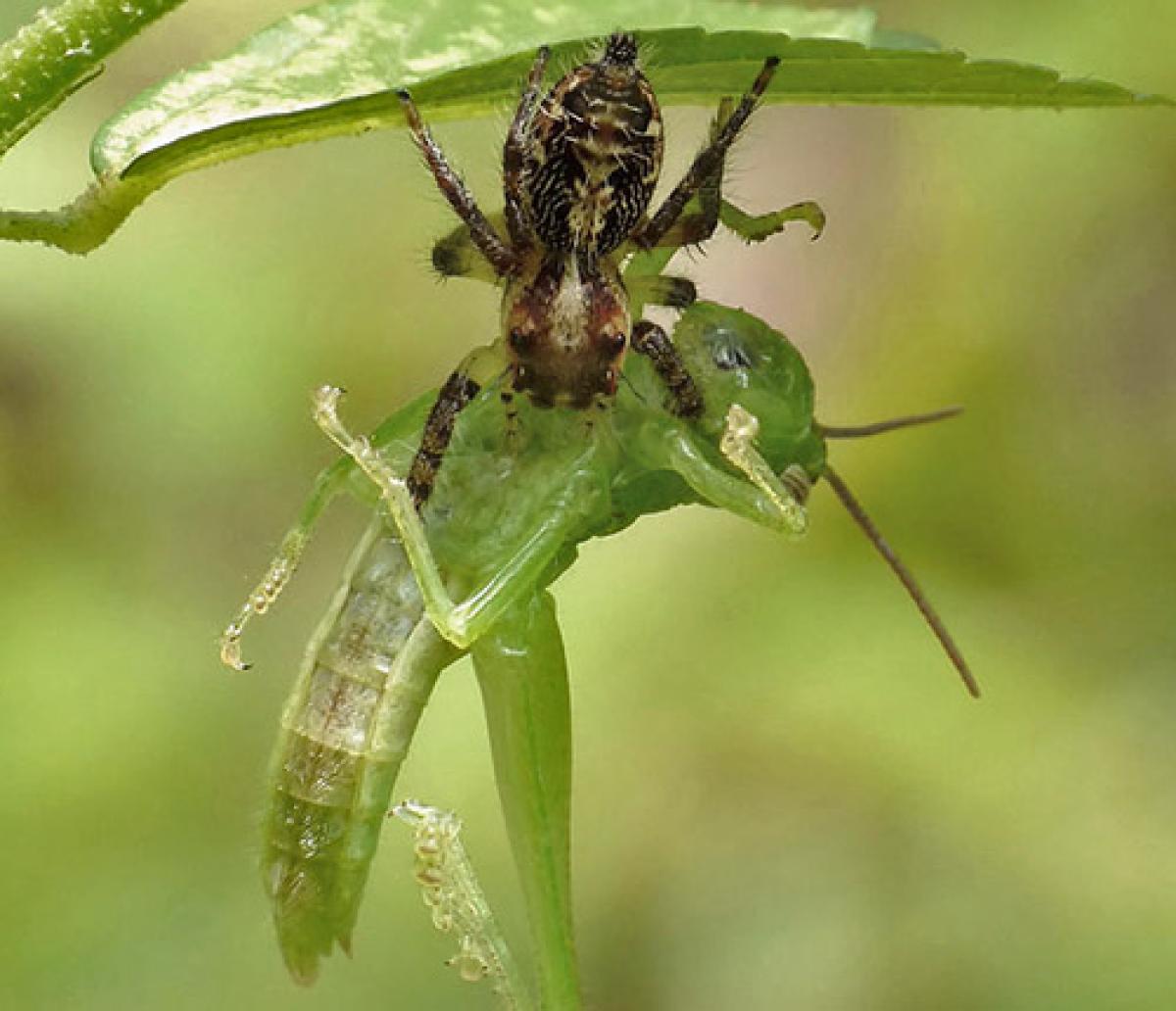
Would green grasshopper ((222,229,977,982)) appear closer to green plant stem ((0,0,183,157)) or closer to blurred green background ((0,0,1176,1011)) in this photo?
green plant stem ((0,0,183,157))

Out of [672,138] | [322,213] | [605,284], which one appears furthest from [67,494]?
[605,284]

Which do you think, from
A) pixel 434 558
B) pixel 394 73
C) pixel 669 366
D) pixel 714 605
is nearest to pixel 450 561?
pixel 434 558

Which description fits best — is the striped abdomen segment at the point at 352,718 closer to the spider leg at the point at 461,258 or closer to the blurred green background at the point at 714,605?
the spider leg at the point at 461,258

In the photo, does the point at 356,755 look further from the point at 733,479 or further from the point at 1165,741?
the point at 1165,741

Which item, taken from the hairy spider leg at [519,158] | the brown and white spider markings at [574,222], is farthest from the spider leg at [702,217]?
the hairy spider leg at [519,158]

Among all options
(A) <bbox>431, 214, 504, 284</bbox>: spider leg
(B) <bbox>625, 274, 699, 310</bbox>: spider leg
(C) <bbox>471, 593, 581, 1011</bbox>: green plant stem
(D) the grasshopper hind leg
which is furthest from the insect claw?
(B) <bbox>625, 274, 699, 310</bbox>: spider leg

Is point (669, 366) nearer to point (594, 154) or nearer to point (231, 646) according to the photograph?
point (594, 154)
